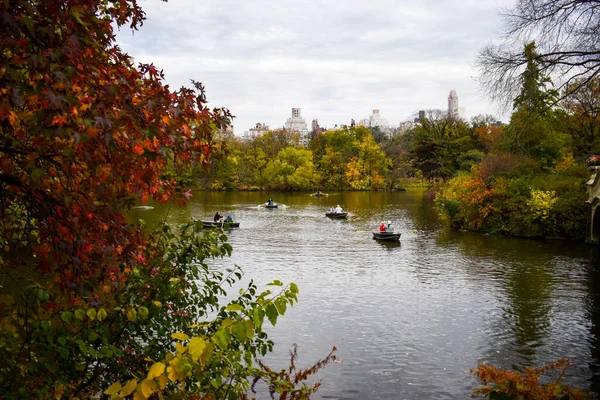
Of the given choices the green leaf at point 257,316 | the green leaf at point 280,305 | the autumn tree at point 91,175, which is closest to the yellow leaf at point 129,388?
the autumn tree at point 91,175

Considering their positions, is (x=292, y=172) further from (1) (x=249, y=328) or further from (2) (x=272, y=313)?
(1) (x=249, y=328)

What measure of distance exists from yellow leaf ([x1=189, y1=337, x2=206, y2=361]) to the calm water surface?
4.00 m

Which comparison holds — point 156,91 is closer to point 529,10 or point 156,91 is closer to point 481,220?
point 529,10

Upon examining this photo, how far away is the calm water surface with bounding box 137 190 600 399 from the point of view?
11344mm

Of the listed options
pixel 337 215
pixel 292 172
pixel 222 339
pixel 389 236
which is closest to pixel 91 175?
pixel 222 339

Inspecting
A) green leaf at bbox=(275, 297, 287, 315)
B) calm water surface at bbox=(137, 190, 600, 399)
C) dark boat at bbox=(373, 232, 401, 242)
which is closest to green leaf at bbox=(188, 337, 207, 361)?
green leaf at bbox=(275, 297, 287, 315)

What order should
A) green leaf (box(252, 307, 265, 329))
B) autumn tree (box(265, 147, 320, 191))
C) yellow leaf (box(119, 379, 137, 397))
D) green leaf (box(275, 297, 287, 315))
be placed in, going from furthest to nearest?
autumn tree (box(265, 147, 320, 191))
green leaf (box(275, 297, 287, 315))
green leaf (box(252, 307, 265, 329))
yellow leaf (box(119, 379, 137, 397))

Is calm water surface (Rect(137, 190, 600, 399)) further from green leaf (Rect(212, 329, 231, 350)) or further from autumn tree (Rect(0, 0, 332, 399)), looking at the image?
green leaf (Rect(212, 329, 231, 350))

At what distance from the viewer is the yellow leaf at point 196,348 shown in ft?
8.20

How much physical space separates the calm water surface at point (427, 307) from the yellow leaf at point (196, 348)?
3996 millimetres

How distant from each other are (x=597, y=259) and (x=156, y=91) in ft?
77.7

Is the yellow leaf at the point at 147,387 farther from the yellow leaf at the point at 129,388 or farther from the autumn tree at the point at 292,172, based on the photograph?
the autumn tree at the point at 292,172

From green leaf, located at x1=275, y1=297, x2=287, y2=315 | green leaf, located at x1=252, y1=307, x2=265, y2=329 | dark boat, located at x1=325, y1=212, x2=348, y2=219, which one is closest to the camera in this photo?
green leaf, located at x1=252, y1=307, x2=265, y2=329

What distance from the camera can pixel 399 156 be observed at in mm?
88312
